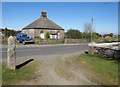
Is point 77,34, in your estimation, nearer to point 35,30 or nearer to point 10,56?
point 35,30

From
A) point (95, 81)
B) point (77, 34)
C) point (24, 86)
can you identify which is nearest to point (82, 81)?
point (95, 81)

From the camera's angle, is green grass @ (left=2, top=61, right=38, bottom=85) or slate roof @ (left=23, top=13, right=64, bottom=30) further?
slate roof @ (left=23, top=13, right=64, bottom=30)

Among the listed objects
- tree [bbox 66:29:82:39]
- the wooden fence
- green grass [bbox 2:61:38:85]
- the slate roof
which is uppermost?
the slate roof

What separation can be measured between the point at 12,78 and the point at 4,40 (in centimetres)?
3248

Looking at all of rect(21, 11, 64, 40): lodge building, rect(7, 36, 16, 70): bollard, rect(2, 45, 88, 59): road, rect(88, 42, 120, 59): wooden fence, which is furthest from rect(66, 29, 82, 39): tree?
rect(7, 36, 16, 70): bollard

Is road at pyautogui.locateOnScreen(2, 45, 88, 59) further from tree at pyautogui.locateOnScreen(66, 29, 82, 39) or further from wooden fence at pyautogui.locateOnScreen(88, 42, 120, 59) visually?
tree at pyautogui.locateOnScreen(66, 29, 82, 39)

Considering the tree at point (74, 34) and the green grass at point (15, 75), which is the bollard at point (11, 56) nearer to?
the green grass at point (15, 75)

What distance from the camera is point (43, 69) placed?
417 inches

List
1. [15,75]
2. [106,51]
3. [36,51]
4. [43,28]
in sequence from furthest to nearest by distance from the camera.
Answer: [43,28], [36,51], [106,51], [15,75]

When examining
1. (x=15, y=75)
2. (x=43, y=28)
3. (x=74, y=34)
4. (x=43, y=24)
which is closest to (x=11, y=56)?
(x=15, y=75)

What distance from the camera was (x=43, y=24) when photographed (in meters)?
54.4

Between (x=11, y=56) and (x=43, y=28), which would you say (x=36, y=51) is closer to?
(x=11, y=56)

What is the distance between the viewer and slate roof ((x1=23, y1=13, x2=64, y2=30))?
176 ft

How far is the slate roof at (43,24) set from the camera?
176 ft
